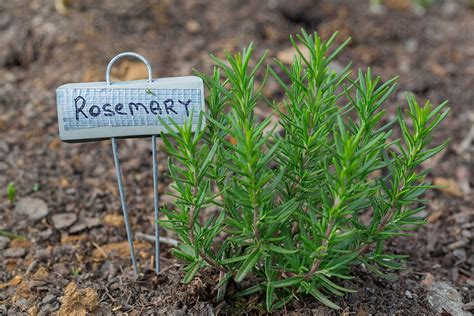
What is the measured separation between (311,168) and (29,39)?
3.24 meters

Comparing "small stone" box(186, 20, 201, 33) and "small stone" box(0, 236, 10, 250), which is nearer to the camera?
"small stone" box(0, 236, 10, 250)

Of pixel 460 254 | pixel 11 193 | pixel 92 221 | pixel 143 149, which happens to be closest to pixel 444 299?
pixel 460 254

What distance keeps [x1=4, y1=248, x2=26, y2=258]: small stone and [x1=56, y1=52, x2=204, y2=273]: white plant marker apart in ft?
2.84

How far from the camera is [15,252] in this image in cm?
264

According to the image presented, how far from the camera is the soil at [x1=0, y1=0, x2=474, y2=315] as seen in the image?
7.55ft

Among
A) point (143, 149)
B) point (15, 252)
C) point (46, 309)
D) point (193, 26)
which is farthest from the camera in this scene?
point (193, 26)

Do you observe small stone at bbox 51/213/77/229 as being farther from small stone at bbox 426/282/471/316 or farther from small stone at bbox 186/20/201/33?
small stone at bbox 186/20/201/33

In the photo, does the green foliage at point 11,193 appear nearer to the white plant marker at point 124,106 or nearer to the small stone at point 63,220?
the small stone at point 63,220

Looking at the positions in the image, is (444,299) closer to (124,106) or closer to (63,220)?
(124,106)

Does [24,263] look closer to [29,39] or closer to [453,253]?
[453,253]

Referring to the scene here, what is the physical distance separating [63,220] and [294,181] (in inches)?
56.6

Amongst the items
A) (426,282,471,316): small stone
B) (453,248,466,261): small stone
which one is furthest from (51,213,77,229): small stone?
(453,248,466,261): small stone

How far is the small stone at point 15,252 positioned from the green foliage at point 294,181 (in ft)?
3.26

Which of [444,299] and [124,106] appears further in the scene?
[444,299]
